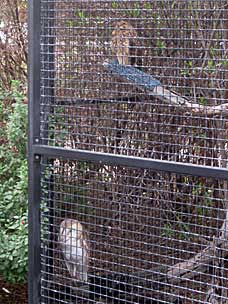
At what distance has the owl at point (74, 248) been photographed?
3285mm

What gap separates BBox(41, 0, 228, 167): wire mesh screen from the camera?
311cm

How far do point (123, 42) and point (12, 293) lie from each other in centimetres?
199

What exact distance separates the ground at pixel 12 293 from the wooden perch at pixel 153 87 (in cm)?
179

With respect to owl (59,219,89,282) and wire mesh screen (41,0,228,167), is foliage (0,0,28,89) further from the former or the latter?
owl (59,219,89,282)

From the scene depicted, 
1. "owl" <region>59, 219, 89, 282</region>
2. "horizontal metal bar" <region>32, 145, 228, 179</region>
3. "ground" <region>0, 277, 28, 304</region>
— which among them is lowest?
"ground" <region>0, 277, 28, 304</region>

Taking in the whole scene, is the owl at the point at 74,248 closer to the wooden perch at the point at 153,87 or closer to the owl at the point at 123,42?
the wooden perch at the point at 153,87

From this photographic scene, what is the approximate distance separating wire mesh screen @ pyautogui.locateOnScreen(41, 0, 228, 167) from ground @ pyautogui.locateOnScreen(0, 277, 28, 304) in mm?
1261

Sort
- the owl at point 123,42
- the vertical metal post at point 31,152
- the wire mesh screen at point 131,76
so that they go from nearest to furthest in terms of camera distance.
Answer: the vertical metal post at point 31,152
the wire mesh screen at point 131,76
the owl at point 123,42

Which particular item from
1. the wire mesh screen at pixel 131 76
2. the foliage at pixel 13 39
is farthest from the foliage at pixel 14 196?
the foliage at pixel 13 39

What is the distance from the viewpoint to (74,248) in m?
3.34

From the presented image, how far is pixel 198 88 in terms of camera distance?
329cm

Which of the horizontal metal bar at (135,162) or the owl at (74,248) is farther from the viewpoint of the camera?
the owl at (74,248)

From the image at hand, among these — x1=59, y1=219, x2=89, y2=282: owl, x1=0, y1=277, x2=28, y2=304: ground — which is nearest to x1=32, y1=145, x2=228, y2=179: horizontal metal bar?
x1=59, y1=219, x2=89, y2=282: owl

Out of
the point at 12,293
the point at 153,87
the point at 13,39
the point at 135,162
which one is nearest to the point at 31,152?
the point at 135,162
